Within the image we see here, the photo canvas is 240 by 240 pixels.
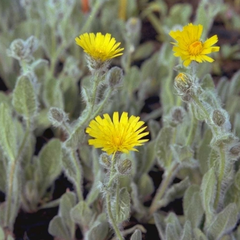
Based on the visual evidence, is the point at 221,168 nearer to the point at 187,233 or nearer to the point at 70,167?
the point at 187,233

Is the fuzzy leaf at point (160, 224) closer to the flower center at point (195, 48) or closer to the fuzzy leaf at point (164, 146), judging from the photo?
the fuzzy leaf at point (164, 146)

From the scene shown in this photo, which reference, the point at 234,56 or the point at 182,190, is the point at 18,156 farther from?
the point at 234,56

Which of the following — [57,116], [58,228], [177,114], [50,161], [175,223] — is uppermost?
[177,114]

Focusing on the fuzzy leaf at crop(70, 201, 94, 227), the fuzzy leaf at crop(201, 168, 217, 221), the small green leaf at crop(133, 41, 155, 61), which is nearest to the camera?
the fuzzy leaf at crop(201, 168, 217, 221)

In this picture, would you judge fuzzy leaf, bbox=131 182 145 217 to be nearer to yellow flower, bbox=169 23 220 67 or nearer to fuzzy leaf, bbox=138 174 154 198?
fuzzy leaf, bbox=138 174 154 198

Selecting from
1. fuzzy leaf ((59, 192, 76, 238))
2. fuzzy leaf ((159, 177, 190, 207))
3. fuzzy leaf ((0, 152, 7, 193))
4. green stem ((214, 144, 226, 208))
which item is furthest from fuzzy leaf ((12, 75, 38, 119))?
→ green stem ((214, 144, 226, 208))

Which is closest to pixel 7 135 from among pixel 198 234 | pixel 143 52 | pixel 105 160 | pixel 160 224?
pixel 105 160
